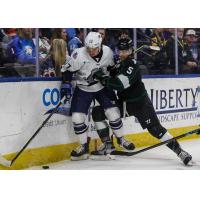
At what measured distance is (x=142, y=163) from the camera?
4383mm

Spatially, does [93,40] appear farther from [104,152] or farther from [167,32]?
[167,32]

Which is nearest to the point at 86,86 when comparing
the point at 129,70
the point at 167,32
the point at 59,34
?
the point at 129,70

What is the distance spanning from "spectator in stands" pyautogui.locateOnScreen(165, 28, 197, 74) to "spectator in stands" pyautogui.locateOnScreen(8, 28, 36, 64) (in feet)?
4.57

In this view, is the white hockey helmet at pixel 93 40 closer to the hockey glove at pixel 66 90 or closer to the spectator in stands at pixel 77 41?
the spectator in stands at pixel 77 41

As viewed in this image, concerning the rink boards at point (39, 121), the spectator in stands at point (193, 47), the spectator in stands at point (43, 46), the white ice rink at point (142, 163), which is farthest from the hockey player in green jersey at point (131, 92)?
the spectator in stands at point (193, 47)

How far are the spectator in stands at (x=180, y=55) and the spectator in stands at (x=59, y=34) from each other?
1097mm

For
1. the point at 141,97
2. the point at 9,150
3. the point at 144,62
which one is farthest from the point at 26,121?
the point at 144,62

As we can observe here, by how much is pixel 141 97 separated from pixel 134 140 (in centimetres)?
63

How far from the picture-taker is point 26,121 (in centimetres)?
417

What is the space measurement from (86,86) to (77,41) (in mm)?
384

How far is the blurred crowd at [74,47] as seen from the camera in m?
4.25

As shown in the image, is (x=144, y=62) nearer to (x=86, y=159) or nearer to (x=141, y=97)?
(x=141, y=97)

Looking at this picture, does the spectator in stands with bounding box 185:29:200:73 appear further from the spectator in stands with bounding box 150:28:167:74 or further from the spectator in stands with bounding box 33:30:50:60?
the spectator in stands with bounding box 33:30:50:60

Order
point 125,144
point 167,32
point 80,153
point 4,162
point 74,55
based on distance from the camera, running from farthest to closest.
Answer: point 167,32, point 125,144, point 80,153, point 74,55, point 4,162
